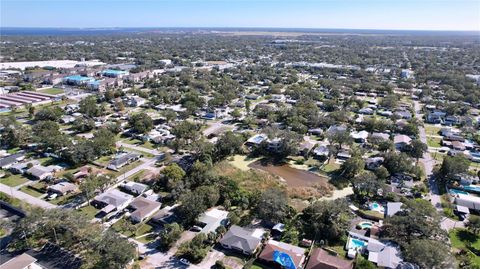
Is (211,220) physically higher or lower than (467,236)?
higher

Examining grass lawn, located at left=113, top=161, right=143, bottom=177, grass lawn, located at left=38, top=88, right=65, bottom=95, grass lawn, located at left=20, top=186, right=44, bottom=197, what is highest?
grass lawn, located at left=38, top=88, right=65, bottom=95

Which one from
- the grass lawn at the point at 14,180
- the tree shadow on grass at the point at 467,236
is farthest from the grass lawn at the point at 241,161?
the grass lawn at the point at 14,180

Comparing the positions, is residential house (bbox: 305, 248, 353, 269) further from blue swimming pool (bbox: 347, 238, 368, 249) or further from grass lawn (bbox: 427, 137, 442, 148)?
grass lawn (bbox: 427, 137, 442, 148)

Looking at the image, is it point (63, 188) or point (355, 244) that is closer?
point (355, 244)

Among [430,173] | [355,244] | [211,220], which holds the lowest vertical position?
[430,173]

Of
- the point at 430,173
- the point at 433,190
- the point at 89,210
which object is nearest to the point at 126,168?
the point at 89,210


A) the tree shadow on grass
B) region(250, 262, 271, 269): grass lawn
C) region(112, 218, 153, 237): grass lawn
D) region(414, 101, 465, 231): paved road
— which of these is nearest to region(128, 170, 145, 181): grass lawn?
region(112, 218, 153, 237): grass lawn

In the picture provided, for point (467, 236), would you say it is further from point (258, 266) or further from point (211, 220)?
point (211, 220)

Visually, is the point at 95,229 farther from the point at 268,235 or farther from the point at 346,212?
the point at 346,212
